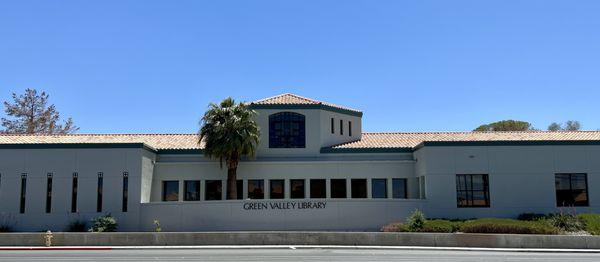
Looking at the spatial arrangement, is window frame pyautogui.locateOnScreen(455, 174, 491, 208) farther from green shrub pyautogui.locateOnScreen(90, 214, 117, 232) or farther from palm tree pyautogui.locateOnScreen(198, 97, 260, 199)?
green shrub pyautogui.locateOnScreen(90, 214, 117, 232)

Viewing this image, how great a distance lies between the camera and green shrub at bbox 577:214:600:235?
1149 inches

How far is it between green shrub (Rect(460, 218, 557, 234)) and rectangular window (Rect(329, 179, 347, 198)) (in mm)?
10870

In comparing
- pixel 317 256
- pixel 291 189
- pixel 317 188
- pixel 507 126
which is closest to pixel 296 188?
pixel 291 189

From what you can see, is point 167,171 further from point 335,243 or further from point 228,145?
point 335,243

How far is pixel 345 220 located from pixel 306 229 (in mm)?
2411

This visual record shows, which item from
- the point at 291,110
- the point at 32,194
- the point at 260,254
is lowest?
the point at 260,254

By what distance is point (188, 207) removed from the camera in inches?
1395

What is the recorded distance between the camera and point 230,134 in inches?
1431

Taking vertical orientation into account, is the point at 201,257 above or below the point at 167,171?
below

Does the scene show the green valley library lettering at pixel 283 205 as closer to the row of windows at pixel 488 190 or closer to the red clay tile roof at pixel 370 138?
the red clay tile roof at pixel 370 138

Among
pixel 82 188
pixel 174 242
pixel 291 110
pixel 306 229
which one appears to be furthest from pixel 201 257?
pixel 291 110

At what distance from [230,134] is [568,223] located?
19720 mm

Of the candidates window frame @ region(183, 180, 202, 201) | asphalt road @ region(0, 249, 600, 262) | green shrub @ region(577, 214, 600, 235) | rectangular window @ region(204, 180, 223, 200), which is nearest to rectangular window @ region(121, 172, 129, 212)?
window frame @ region(183, 180, 202, 201)

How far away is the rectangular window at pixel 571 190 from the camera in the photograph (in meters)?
36.5
